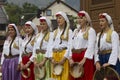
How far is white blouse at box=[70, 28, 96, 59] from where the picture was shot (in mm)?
8953

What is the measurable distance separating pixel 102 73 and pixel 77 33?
39.7 inches

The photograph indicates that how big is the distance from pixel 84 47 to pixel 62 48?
Result: 548 mm

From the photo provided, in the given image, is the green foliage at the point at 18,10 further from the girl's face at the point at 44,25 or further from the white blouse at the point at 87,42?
the white blouse at the point at 87,42

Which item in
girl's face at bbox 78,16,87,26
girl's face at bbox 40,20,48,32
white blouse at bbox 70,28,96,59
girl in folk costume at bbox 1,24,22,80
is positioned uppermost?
girl's face at bbox 78,16,87,26

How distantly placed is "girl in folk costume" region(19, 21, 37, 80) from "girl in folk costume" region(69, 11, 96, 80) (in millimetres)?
1445

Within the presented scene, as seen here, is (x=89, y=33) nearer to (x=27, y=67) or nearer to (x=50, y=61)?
(x=50, y=61)

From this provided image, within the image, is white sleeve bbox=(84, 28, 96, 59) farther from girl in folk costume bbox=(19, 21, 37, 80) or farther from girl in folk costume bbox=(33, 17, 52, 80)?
girl in folk costume bbox=(19, 21, 37, 80)

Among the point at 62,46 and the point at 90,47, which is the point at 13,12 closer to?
the point at 62,46

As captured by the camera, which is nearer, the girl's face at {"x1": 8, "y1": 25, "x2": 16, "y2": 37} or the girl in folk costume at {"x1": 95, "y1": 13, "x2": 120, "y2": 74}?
the girl in folk costume at {"x1": 95, "y1": 13, "x2": 120, "y2": 74}

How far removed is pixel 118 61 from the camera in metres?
8.77

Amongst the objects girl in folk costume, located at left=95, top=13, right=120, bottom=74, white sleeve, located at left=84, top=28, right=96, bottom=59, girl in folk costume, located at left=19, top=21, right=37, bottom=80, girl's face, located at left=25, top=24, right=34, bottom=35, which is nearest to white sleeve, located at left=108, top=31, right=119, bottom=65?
girl in folk costume, located at left=95, top=13, right=120, bottom=74

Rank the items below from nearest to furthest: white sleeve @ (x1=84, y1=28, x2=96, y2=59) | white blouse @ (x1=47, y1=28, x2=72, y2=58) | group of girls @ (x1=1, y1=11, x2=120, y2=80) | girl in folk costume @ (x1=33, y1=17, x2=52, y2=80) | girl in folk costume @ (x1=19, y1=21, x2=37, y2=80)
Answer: group of girls @ (x1=1, y1=11, x2=120, y2=80), white sleeve @ (x1=84, y1=28, x2=96, y2=59), white blouse @ (x1=47, y1=28, x2=72, y2=58), girl in folk costume @ (x1=33, y1=17, x2=52, y2=80), girl in folk costume @ (x1=19, y1=21, x2=37, y2=80)

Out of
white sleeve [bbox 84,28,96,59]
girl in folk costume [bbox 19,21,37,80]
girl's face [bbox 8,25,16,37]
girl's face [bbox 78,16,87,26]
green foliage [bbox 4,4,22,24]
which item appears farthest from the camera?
green foliage [bbox 4,4,22,24]

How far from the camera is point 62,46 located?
9477 mm
